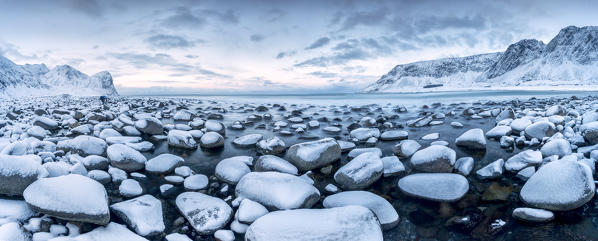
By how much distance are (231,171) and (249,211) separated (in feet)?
4.51

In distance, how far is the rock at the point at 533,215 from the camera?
9.89ft

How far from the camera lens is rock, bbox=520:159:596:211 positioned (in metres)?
3.18

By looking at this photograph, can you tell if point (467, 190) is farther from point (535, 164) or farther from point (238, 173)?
point (238, 173)

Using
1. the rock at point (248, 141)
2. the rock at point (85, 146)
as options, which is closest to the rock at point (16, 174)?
the rock at point (85, 146)

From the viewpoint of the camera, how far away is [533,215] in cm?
302

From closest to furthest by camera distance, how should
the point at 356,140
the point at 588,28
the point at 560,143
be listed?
1. the point at 560,143
2. the point at 356,140
3. the point at 588,28

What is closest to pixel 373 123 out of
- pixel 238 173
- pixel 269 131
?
pixel 269 131

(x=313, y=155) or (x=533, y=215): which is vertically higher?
(x=313, y=155)

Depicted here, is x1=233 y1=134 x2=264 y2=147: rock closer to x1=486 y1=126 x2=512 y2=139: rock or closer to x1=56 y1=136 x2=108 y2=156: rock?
x1=56 y1=136 x2=108 y2=156: rock

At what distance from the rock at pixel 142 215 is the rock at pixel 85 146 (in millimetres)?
2654

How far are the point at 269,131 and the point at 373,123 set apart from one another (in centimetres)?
384

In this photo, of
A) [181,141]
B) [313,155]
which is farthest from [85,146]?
[313,155]

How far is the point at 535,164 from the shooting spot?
431 centimetres

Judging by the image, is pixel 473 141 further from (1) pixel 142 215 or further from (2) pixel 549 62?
(2) pixel 549 62
